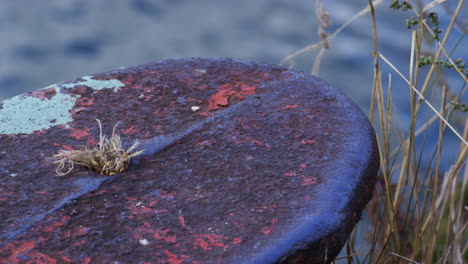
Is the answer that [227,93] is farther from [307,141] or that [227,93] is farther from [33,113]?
[33,113]

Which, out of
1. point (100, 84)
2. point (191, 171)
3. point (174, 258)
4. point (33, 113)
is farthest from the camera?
point (100, 84)

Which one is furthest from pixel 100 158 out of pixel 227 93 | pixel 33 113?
pixel 227 93

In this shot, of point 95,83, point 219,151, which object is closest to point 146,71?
point 95,83

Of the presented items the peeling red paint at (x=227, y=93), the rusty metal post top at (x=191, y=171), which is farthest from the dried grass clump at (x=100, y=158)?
the peeling red paint at (x=227, y=93)

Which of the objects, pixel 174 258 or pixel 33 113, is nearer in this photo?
pixel 174 258

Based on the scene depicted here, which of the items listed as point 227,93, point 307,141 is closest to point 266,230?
point 307,141

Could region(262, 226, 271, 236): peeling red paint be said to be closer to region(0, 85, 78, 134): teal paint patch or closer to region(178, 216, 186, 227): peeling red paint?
region(178, 216, 186, 227): peeling red paint

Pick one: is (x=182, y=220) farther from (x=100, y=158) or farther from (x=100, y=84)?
(x=100, y=84)

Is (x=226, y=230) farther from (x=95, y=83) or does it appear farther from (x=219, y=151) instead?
(x=95, y=83)

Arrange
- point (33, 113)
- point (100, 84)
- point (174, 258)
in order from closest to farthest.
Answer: point (174, 258)
point (33, 113)
point (100, 84)
